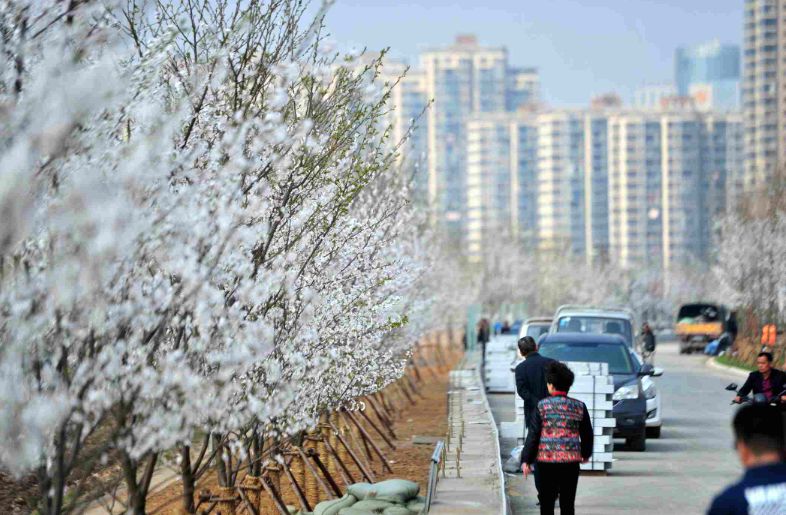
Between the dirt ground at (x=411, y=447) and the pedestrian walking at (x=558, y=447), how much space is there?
270 cm

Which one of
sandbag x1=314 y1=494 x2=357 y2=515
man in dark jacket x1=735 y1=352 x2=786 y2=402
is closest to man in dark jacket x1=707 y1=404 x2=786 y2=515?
sandbag x1=314 y1=494 x2=357 y2=515

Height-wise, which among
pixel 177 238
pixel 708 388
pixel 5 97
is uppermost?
pixel 5 97

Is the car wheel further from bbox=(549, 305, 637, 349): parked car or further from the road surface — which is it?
bbox=(549, 305, 637, 349): parked car

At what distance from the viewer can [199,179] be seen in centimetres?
1053

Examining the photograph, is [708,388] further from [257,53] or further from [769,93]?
[769,93]

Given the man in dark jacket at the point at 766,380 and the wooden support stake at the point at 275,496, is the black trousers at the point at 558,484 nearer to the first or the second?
the wooden support stake at the point at 275,496

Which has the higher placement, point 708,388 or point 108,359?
point 108,359

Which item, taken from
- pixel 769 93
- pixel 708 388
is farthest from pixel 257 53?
pixel 769 93

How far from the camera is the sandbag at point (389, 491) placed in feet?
46.8

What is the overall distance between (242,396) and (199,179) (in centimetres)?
178

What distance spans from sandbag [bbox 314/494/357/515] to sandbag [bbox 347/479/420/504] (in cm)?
16

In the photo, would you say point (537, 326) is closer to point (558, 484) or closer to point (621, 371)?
point (621, 371)

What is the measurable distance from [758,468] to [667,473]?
12.8 meters

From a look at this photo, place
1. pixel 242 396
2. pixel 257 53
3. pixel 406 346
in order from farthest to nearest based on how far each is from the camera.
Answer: pixel 406 346
pixel 257 53
pixel 242 396
